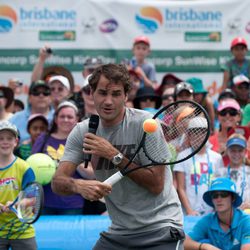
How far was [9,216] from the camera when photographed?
670 centimetres

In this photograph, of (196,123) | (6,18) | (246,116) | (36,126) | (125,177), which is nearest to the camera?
(125,177)

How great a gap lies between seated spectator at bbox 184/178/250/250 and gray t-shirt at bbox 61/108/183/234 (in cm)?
197

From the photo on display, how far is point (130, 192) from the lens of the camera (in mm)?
4625

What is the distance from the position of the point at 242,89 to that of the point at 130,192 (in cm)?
564

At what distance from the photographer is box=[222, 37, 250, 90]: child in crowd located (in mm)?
10492

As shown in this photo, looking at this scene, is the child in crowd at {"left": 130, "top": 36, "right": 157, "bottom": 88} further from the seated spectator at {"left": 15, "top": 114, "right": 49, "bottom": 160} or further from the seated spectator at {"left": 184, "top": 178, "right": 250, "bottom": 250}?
the seated spectator at {"left": 184, "top": 178, "right": 250, "bottom": 250}

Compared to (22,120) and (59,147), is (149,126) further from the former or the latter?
(22,120)

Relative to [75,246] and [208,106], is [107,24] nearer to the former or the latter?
[208,106]

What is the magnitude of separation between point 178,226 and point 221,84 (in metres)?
7.03

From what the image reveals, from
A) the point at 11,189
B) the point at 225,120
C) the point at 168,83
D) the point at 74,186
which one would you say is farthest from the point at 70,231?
the point at 168,83

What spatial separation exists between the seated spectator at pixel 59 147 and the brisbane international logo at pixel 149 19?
3.61 m

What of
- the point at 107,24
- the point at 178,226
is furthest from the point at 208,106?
the point at 178,226

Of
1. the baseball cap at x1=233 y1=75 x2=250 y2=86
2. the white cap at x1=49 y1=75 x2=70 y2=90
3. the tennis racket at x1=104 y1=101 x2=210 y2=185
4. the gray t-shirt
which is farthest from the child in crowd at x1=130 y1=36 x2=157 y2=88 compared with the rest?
the gray t-shirt

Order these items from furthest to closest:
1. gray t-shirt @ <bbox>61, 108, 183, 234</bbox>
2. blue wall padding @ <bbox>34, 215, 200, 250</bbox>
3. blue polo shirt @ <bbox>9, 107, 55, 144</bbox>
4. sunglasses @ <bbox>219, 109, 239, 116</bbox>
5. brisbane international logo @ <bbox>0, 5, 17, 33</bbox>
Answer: brisbane international logo @ <bbox>0, 5, 17, 33</bbox>, blue polo shirt @ <bbox>9, 107, 55, 144</bbox>, sunglasses @ <bbox>219, 109, 239, 116</bbox>, blue wall padding @ <bbox>34, 215, 200, 250</bbox>, gray t-shirt @ <bbox>61, 108, 183, 234</bbox>
